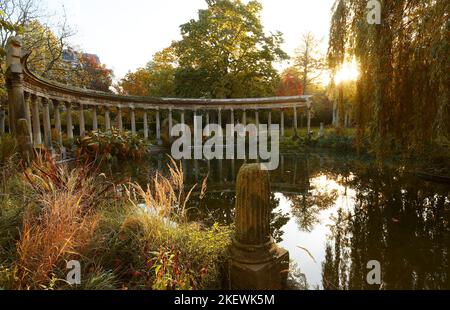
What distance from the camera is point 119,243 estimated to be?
3.59 m

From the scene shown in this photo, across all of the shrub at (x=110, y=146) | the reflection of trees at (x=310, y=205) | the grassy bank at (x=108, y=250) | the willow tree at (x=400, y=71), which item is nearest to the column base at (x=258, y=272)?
the grassy bank at (x=108, y=250)

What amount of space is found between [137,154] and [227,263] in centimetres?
1397

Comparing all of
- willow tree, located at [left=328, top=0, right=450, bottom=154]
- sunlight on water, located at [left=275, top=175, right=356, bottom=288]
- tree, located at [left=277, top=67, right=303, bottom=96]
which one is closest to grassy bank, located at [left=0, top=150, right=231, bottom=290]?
sunlight on water, located at [left=275, top=175, right=356, bottom=288]

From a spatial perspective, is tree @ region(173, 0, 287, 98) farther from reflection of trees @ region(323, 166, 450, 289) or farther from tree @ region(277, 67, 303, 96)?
reflection of trees @ region(323, 166, 450, 289)

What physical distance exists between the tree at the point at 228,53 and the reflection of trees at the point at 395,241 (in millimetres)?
23330

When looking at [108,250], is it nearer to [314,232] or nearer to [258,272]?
[258,272]

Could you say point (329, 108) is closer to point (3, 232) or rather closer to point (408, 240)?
point (408, 240)

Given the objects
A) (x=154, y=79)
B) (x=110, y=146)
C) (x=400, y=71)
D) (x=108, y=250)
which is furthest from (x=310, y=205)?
(x=154, y=79)

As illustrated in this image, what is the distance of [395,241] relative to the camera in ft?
16.5

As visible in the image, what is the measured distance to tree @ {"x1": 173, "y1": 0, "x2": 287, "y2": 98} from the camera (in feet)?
95.2

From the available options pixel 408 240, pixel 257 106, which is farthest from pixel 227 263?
pixel 257 106

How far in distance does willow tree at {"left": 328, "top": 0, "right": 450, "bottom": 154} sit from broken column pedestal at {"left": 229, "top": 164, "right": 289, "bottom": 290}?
13.2 feet

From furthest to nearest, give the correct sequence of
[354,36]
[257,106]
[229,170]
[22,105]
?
[257,106]
[229,170]
[22,105]
[354,36]

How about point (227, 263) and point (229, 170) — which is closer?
point (227, 263)
